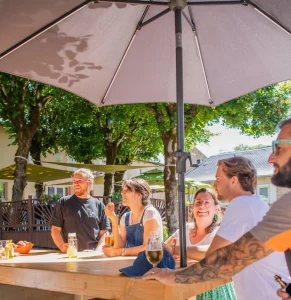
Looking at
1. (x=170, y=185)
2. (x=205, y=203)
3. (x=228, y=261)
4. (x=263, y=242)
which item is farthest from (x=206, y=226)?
(x=170, y=185)

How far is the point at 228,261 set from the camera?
1637mm

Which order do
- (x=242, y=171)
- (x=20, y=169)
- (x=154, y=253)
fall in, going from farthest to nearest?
(x=20, y=169)
(x=242, y=171)
(x=154, y=253)

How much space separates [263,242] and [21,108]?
1381 cm

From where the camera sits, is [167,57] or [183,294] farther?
[167,57]

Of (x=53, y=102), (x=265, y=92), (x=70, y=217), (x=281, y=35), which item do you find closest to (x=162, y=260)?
(x=281, y=35)

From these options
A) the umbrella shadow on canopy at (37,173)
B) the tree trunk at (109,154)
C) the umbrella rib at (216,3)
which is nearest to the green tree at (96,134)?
the tree trunk at (109,154)

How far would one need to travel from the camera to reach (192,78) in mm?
3633

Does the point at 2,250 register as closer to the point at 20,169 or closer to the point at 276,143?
the point at 276,143

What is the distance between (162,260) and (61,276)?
0.56 m

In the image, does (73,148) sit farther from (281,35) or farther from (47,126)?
(281,35)

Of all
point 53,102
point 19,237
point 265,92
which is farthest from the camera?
point 53,102

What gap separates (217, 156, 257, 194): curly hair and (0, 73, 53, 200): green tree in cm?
1145

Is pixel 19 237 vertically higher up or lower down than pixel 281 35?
lower down

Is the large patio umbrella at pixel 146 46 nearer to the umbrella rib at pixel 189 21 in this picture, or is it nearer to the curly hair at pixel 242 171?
the umbrella rib at pixel 189 21
